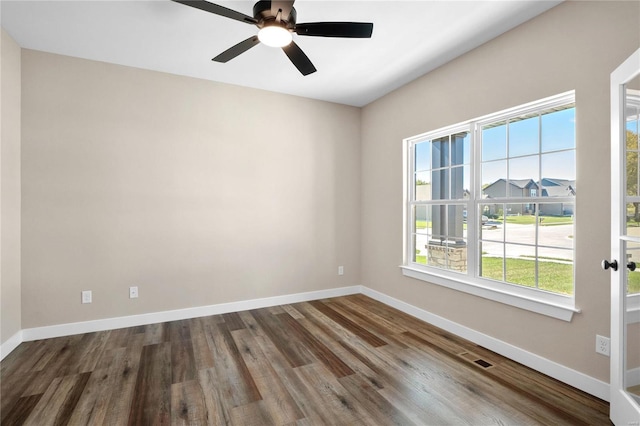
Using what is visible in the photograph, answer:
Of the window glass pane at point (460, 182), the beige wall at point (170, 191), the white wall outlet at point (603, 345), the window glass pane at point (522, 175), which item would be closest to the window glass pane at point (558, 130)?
the window glass pane at point (522, 175)

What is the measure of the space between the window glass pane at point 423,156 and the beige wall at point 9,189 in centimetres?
416

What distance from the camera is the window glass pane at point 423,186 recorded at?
3641 mm

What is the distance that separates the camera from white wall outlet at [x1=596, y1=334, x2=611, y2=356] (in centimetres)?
196

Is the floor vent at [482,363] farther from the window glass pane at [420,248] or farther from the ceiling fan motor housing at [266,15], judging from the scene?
the ceiling fan motor housing at [266,15]

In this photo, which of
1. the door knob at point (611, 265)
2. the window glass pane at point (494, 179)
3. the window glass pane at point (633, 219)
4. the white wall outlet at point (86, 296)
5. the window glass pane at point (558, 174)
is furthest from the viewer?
the white wall outlet at point (86, 296)

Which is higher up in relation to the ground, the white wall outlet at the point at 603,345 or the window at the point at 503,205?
the window at the point at 503,205

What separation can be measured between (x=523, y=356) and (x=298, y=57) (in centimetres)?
305

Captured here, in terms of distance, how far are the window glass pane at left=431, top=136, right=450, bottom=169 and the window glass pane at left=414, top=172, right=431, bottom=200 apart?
17 centimetres

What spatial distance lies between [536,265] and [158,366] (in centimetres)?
324

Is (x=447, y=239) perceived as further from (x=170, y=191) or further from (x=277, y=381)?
(x=170, y=191)

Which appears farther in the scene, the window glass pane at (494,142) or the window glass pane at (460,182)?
the window glass pane at (460,182)

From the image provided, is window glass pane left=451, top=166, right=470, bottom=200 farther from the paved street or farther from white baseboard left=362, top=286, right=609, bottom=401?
white baseboard left=362, top=286, right=609, bottom=401

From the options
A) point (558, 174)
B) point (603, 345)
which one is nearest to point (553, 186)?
point (558, 174)

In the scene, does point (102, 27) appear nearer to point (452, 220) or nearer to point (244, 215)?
point (244, 215)
